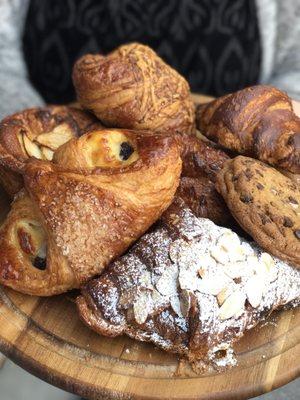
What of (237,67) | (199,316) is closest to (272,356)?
(199,316)

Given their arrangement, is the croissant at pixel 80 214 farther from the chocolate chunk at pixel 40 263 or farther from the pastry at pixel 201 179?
the pastry at pixel 201 179

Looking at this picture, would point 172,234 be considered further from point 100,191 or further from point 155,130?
point 155,130

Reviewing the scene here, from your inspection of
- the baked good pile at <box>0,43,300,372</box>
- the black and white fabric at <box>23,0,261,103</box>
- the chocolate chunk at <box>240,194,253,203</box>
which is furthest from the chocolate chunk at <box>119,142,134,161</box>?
the black and white fabric at <box>23,0,261,103</box>

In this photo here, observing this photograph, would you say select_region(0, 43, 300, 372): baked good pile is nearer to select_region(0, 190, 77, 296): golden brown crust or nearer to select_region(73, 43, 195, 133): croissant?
select_region(0, 190, 77, 296): golden brown crust

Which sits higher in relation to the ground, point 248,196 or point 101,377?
point 248,196

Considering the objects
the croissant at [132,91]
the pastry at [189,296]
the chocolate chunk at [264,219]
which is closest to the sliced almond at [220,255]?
the pastry at [189,296]

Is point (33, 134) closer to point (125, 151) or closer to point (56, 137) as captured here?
point (56, 137)
